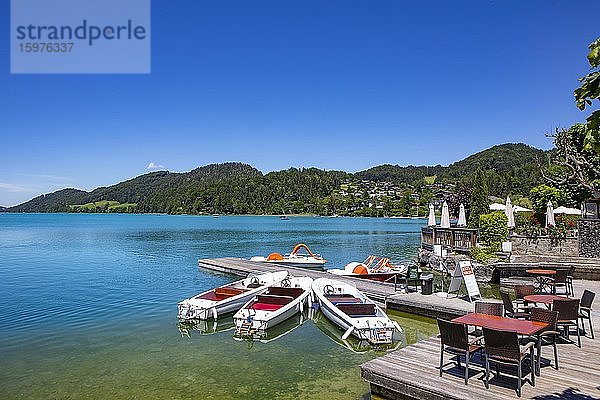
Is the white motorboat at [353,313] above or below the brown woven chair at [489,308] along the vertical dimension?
below

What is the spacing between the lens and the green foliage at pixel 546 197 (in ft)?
113

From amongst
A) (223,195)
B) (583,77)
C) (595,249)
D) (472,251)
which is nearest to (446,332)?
(583,77)

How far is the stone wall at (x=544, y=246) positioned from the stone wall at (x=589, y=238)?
2.39m

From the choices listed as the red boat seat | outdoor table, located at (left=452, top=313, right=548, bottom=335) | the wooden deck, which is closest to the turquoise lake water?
the red boat seat

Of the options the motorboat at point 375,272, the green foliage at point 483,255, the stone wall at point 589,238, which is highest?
the stone wall at point 589,238

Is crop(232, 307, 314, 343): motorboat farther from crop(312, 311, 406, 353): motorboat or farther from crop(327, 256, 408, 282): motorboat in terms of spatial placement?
crop(327, 256, 408, 282): motorboat

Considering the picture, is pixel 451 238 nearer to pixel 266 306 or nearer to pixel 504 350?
pixel 266 306

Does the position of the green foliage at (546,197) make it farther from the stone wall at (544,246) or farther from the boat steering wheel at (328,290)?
the boat steering wheel at (328,290)

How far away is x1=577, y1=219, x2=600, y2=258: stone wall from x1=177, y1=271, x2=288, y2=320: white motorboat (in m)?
12.1

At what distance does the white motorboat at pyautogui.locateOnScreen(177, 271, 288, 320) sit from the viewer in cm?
1401

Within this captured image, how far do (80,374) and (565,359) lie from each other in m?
9.59

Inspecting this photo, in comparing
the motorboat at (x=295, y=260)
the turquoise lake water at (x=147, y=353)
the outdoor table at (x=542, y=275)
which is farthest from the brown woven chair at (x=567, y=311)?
the motorboat at (x=295, y=260)

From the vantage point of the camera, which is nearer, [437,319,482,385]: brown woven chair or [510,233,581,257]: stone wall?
[437,319,482,385]: brown woven chair

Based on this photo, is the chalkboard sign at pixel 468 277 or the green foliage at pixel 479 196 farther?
the green foliage at pixel 479 196
